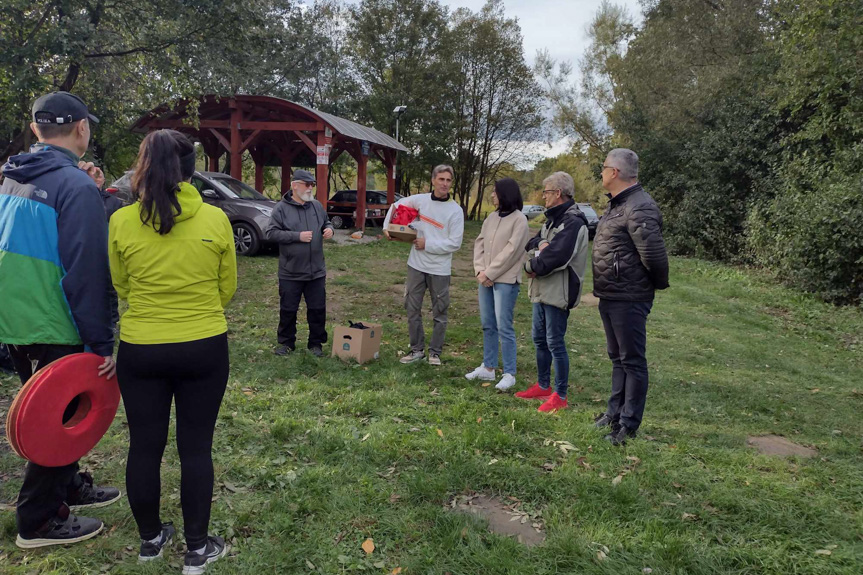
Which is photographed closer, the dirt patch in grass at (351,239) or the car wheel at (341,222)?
the dirt patch in grass at (351,239)

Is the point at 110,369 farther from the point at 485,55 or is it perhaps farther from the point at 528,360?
the point at 485,55

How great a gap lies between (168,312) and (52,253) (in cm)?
63

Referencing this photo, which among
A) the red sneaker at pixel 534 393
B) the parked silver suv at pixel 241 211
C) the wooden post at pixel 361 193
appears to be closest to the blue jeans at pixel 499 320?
the red sneaker at pixel 534 393

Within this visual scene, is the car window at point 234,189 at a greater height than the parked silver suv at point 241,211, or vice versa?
the car window at point 234,189

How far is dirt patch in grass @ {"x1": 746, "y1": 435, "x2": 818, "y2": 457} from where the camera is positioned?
13.9 feet

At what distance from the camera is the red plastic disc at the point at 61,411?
2.29 meters

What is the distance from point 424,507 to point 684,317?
772 cm

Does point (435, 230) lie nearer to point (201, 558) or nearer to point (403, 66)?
point (201, 558)

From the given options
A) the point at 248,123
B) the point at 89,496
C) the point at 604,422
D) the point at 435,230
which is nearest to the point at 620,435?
the point at 604,422

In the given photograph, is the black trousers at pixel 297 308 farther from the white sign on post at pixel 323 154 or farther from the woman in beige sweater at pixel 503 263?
the white sign on post at pixel 323 154

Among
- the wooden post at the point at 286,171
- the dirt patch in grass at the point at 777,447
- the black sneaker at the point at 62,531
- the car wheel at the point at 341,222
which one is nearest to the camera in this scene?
the black sneaker at the point at 62,531

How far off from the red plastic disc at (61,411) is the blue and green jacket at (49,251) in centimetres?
16

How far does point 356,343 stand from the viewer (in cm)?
586

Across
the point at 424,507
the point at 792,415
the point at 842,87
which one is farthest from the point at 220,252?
the point at 842,87
